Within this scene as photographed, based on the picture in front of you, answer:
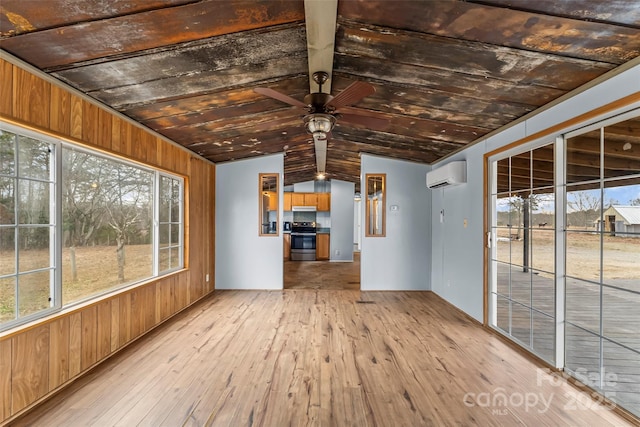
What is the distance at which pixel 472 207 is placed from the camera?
4082 mm

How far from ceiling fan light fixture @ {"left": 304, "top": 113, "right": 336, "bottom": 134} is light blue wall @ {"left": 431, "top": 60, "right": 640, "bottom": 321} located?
1.96 metres

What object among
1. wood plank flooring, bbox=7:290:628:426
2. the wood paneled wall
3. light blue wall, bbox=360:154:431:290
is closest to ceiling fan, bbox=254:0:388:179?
the wood paneled wall

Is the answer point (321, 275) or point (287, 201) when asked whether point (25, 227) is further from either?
point (287, 201)

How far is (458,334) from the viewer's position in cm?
355

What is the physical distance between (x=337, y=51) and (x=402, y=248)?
4076 mm

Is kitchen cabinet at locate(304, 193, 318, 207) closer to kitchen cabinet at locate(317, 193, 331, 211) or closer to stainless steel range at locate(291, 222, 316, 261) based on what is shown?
kitchen cabinet at locate(317, 193, 331, 211)

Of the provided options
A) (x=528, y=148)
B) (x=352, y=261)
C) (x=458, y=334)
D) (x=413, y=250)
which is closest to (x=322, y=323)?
(x=458, y=334)

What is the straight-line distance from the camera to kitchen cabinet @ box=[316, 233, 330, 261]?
378 inches

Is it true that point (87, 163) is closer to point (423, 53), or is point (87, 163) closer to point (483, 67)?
point (423, 53)

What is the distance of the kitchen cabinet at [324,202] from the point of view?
31.9ft

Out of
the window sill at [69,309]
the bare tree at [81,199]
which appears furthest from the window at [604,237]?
the bare tree at [81,199]

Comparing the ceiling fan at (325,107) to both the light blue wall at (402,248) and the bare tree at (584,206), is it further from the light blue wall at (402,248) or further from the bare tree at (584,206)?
the light blue wall at (402,248)

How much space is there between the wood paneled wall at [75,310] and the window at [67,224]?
0.12 metres

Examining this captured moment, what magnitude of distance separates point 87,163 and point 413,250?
498 cm
